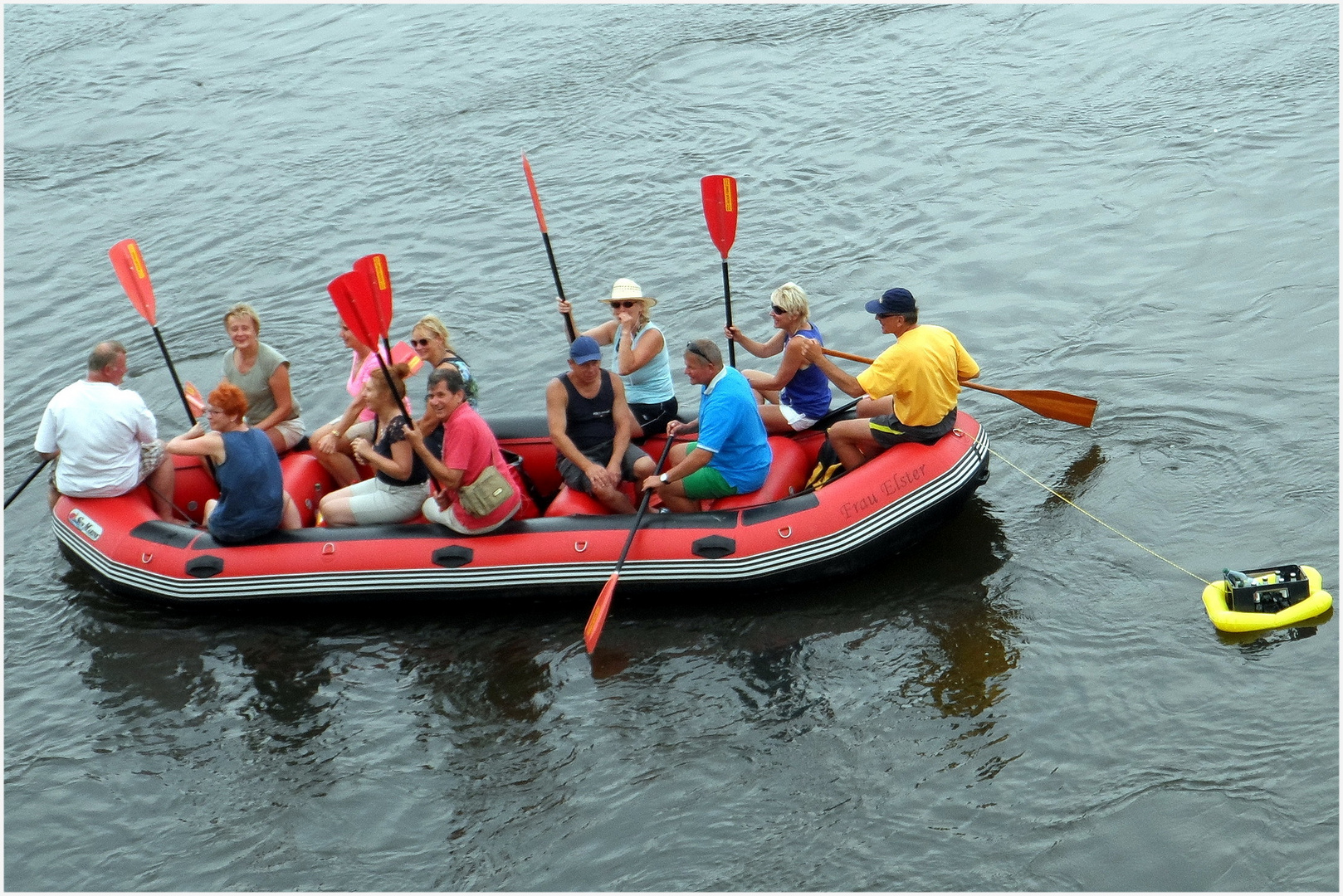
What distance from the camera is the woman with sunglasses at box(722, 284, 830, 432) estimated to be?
23.9 feet

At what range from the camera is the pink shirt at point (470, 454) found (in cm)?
675

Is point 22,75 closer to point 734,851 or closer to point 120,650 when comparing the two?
point 120,650

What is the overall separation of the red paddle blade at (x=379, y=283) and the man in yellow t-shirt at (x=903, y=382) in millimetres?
2383

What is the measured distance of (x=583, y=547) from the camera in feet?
23.0

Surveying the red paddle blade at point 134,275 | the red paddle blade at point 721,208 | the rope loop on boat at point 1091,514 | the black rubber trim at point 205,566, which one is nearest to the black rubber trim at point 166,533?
the black rubber trim at point 205,566

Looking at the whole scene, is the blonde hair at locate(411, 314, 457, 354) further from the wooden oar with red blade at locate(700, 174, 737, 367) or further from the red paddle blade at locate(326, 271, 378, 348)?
the wooden oar with red blade at locate(700, 174, 737, 367)

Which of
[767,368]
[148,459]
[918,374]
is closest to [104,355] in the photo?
[148,459]

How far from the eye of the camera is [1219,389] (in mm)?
8906

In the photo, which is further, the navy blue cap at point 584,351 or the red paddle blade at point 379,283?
the navy blue cap at point 584,351

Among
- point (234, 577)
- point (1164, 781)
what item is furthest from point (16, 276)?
point (1164, 781)

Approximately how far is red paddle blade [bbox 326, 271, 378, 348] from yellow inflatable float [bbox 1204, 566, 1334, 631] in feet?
15.4

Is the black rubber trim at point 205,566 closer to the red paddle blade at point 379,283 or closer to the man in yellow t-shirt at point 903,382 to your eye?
the red paddle blade at point 379,283

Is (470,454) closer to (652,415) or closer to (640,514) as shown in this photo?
(640,514)

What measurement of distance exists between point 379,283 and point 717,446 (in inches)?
82.1
